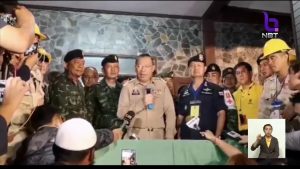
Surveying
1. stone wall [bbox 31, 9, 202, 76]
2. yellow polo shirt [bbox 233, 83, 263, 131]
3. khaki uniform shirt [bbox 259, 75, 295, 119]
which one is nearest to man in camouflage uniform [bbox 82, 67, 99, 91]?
stone wall [bbox 31, 9, 202, 76]

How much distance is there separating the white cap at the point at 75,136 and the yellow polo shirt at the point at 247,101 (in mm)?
690

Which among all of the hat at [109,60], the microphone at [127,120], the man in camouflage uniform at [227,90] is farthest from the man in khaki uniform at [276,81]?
the hat at [109,60]

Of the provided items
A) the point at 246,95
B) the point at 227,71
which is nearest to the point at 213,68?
the point at 227,71

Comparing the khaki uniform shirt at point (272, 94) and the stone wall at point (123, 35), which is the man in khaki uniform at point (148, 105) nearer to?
the stone wall at point (123, 35)

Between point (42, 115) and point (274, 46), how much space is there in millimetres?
1024

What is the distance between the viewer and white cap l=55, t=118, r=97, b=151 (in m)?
1.18

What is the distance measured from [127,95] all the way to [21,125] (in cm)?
44

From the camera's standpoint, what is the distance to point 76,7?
184 centimetres

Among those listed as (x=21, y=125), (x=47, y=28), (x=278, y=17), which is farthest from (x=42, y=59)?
(x=278, y=17)

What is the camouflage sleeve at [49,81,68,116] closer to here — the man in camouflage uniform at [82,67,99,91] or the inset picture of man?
the man in camouflage uniform at [82,67,99,91]

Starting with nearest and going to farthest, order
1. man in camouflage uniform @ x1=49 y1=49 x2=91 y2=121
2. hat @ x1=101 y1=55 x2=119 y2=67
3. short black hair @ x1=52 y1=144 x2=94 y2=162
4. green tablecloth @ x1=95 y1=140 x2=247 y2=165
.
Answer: short black hair @ x1=52 y1=144 x2=94 y2=162 < green tablecloth @ x1=95 y1=140 x2=247 y2=165 < man in camouflage uniform @ x1=49 y1=49 x2=91 y2=121 < hat @ x1=101 y1=55 x2=119 y2=67

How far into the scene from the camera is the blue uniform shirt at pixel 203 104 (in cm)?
160

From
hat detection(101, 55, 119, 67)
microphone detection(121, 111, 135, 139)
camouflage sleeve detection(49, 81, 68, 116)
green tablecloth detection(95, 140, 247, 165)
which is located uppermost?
hat detection(101, 55, 119, 67)

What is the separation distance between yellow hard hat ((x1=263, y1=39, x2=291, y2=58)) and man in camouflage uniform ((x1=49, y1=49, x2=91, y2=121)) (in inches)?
31.8
